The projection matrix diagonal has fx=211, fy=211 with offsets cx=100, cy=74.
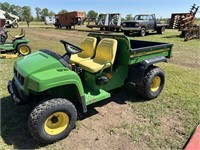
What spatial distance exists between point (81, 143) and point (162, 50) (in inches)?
99.4

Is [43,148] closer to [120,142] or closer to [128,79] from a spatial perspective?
[120,142]

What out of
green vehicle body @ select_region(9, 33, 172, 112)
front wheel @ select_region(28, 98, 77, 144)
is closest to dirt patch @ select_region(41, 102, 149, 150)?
front wheel @ select_region(28, 98, 77, 144)

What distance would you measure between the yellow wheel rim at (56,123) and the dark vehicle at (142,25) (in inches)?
530

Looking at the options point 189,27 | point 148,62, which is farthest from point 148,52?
point 189,27

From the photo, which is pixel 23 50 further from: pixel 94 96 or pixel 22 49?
pixel 94 96

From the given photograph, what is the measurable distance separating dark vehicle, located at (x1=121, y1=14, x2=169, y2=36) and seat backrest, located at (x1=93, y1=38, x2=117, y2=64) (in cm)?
1198

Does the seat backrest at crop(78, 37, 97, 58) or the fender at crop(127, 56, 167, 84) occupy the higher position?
the seat backrest at crop(78, 37, 97, 58)

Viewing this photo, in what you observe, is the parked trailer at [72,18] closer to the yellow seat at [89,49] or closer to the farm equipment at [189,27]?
the farm equipment at [189,27]

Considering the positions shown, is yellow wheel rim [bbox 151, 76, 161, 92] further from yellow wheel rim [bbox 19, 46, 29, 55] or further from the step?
yellow wheel rim [bbox 19, 46, 29, 55]

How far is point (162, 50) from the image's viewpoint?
4.31 meters

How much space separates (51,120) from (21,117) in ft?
2.79

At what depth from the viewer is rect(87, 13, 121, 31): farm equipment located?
19764 mm

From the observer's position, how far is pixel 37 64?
9.97 feet

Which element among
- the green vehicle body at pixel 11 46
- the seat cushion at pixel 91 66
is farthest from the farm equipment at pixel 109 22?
the seat cushion at pixel 91 66
